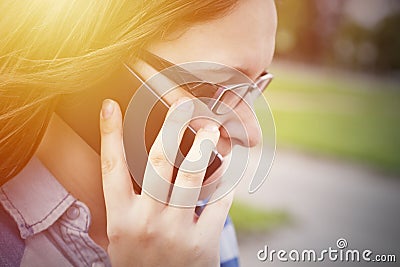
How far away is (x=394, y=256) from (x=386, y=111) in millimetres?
5750


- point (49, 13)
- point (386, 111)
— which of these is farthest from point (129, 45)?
point (386, 111)

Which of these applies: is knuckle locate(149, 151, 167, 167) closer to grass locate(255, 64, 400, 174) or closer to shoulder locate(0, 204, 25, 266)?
shoulder locate(0, 204, 25, 266)

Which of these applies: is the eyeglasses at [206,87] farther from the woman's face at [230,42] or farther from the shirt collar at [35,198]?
the shirt collar at [35,198]

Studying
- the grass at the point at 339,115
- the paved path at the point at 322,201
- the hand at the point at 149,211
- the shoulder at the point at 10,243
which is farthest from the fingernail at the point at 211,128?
the grass at the point at 339,115

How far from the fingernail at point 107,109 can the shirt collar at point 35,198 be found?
0.17 meters

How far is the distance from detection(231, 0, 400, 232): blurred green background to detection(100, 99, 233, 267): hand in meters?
3.48

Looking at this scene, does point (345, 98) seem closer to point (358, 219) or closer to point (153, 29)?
point (358, 219)

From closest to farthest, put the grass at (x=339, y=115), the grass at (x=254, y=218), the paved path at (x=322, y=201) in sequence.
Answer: the paved path at (x=322, y=201) < the grass at (x=254, y=218) < the grass at (x=339, y=115)

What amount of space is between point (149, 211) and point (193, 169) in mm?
115

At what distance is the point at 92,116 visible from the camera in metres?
1.27

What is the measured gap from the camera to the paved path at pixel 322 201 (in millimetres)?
2816

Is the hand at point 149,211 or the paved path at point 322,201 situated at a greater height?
the hand at point 149,211

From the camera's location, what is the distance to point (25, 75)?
3.97ft

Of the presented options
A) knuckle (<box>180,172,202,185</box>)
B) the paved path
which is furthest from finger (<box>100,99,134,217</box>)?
the paved path
